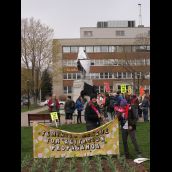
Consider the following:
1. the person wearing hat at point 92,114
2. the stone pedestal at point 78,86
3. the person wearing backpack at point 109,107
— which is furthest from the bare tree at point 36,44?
the person wearing hat at point 92,114

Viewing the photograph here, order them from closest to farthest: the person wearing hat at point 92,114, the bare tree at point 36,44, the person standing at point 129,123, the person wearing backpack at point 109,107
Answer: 1. the person standing at point 129,123
2. the person wearing hat at point 92,114
3. the person wearing backpack at point 109,107
4. the bare tree at point 36,44

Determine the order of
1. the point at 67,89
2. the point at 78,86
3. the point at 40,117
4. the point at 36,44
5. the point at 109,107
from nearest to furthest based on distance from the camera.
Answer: the point at 40,117 < the point at 109,107 < the point at 78,86 < the point at 36,44 < the point at 67,89

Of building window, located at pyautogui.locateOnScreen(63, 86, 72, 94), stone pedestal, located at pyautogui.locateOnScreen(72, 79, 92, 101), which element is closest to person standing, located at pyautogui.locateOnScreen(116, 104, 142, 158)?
stone pedestal, located at pyautogui.locateOnScreen(72, 79, 92, 101)

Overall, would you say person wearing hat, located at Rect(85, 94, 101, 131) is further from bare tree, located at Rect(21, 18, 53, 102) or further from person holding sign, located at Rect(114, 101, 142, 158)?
bare tree, located at Rect(21, 18, 53, 102)

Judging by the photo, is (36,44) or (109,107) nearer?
(109,107)

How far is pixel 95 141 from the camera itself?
464 inches

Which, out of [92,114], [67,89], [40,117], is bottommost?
[40,117]

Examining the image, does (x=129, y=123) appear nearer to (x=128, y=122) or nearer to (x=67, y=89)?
(x=128, y=122)

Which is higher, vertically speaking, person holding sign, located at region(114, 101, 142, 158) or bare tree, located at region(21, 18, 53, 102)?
bare tree, located at region(21, 18, 53, 102)

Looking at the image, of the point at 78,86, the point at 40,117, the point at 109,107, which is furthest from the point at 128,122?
the point at 78,86

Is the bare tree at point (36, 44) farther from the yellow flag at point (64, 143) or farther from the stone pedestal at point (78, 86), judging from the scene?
the yellow flag at point (64, 143)
